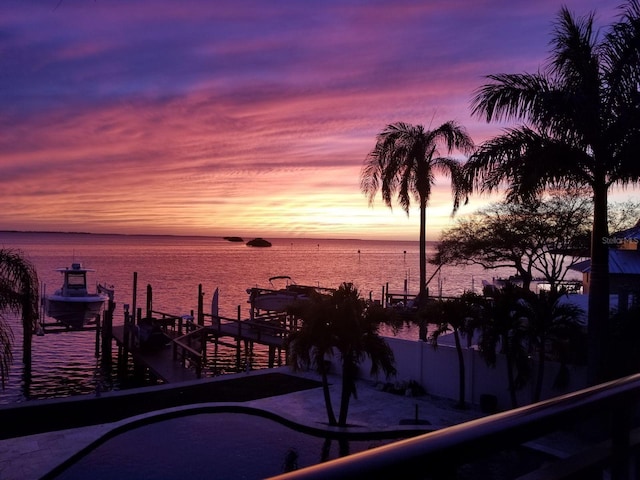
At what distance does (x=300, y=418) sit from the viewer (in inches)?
596

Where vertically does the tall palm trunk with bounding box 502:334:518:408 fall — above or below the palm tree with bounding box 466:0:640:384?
below

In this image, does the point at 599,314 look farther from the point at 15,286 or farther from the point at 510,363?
the point at 15,286

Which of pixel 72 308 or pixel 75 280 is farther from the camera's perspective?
pixel 75 280

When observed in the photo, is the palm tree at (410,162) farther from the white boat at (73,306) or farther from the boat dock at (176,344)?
the white boat at (73,306)

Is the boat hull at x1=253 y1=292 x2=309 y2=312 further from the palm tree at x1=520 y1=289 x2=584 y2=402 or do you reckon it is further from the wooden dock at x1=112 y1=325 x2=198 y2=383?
the palm tree at x1=520 y1=289 x2=584 y2=402

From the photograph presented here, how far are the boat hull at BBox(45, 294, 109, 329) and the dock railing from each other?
4547 centimetres

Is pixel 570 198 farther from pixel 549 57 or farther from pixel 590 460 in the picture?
pixel 590 460

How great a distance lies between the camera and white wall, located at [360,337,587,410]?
16.1 m

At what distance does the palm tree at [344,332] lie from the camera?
566 inches

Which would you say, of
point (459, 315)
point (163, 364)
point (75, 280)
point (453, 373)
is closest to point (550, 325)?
point (459, 315)

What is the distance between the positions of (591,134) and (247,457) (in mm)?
10729

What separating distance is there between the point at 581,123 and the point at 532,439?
42.3 ft

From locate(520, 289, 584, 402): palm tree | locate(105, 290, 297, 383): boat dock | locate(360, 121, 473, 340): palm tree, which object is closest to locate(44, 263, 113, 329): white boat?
locate(105, 290, 297, 383): boat dock

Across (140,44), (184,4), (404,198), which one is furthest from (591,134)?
(404,198)
